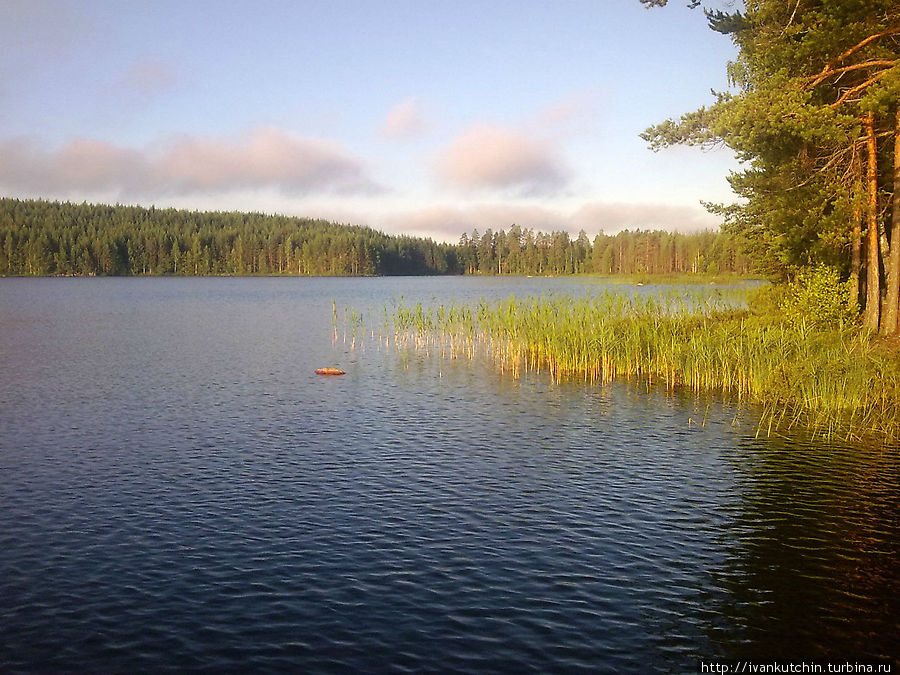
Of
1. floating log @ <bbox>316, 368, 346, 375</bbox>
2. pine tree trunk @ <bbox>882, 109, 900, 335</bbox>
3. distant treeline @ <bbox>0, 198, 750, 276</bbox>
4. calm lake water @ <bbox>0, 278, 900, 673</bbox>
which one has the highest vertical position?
distant treeline @ <bbox>0, 198, 750, 276</bbox>

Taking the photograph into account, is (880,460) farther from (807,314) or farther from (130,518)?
(130,518)

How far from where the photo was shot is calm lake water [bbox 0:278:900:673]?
27.5ft

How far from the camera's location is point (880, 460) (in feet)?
50.5

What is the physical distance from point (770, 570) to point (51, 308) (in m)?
68.2

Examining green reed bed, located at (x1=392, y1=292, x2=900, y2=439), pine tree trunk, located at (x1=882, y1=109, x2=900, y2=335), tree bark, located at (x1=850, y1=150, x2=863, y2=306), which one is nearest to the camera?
green reed bed, located at (x1=392, y1=292, x2=900, y2=439)

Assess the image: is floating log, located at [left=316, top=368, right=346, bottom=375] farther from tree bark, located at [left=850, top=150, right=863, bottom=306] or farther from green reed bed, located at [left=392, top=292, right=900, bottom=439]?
tree bark, located at [left=850, top=150, right=863, bottom=306]

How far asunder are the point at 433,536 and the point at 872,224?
20681mm

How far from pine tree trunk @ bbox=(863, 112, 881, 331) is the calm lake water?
7894 millimetres

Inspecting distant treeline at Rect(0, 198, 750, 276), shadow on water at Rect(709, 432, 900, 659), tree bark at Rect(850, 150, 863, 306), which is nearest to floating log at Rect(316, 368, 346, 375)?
shadow on water at Rect(709, 432, 900, 659)

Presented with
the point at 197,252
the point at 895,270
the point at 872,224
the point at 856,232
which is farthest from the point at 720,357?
the point at 197,252

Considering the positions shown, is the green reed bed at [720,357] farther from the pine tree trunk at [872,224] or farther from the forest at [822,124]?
the forest at [822,124]

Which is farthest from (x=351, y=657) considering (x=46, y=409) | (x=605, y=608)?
(x=46, y=409)

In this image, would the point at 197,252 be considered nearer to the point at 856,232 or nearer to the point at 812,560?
the point at 856,232

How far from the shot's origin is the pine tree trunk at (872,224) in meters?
23.5
